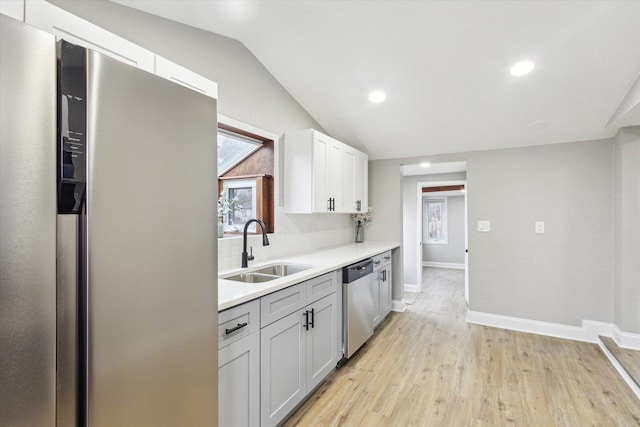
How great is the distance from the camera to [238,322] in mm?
1604

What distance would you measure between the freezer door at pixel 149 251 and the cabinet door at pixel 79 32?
0.25 m

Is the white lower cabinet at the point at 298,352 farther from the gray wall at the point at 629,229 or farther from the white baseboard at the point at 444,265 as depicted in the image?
the white baseboard at the point at 444,265

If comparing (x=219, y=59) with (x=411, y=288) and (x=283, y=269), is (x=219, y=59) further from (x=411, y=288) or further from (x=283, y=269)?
(x=411, y=288)

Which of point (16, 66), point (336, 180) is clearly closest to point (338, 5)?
point (336, 180)

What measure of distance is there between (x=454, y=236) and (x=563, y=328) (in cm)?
448

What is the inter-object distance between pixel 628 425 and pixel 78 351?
310 cm

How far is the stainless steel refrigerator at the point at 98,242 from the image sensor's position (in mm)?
720

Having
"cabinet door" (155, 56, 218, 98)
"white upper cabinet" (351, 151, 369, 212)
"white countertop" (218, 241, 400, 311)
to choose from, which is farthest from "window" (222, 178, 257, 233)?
"cabinet door" (155, 56, 218, 98)

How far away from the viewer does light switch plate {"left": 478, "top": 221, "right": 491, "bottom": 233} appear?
3875mm

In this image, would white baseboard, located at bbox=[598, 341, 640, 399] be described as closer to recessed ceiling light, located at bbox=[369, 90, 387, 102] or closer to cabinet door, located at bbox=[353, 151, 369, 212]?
cabinet door, located at bbox=[353, 151, 369, 212]

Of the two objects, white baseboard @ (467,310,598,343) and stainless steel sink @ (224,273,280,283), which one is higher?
stainless steel sink @ (224,273,280,283)

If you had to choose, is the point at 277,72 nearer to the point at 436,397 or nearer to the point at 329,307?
the point at 329,307

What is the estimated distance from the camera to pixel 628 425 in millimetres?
2047

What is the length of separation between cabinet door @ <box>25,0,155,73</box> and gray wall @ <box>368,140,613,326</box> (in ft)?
12.2
